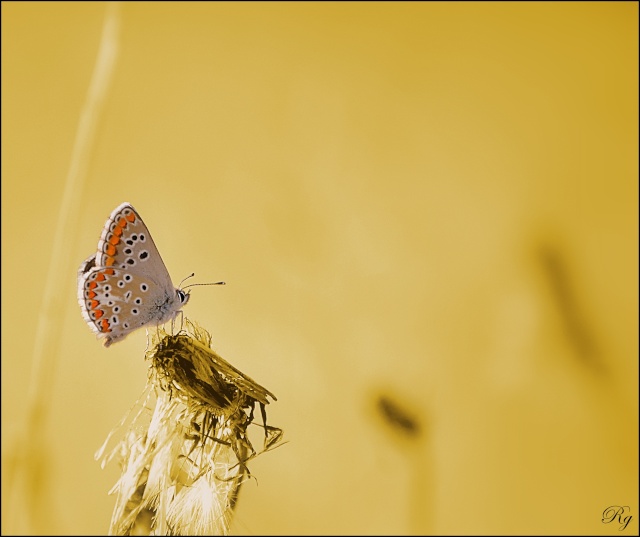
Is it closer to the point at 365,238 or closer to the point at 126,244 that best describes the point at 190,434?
the point at 126,244

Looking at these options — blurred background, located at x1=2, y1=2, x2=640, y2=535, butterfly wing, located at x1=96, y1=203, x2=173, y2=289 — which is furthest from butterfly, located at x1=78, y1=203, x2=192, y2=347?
blurred background, located at x1=2, y1=2, x2=640, y2=535

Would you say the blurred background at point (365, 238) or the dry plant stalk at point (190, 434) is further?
the blurred background at point (365, 238)

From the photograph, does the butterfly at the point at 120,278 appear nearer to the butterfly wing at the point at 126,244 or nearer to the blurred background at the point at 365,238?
the butterfly wing at the point at 126,244

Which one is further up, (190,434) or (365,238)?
(365,238)

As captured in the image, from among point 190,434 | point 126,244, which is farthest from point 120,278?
point 190,434

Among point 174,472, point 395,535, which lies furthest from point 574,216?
point 174,472

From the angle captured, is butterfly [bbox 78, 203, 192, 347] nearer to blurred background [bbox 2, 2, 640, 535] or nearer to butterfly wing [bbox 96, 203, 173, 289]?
butterfly wing [bbox 96, 203, 173, 289]

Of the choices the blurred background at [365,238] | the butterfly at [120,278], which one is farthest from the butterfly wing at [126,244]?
the blurred background at [365,238]
